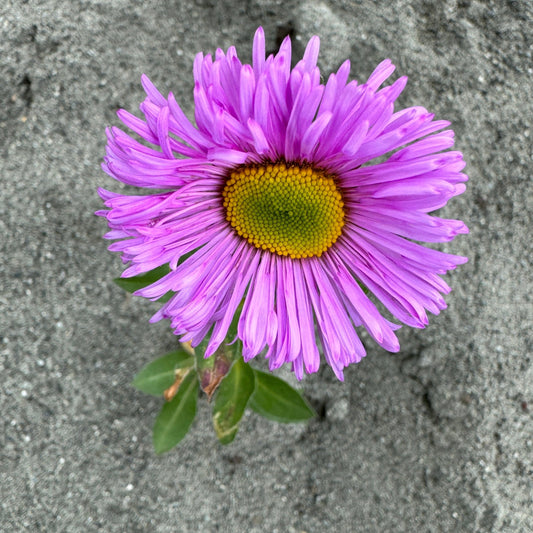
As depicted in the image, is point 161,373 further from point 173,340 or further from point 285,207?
point 285,207

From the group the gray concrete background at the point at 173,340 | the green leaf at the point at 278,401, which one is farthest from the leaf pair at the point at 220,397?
the gray concrete background at the point at 173,340

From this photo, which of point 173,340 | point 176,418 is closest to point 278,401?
point 176,418

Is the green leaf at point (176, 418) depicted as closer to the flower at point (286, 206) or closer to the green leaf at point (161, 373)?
the green leaf at point (161, 373)

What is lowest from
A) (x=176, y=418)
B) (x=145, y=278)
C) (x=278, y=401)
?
(x=176, y=418)

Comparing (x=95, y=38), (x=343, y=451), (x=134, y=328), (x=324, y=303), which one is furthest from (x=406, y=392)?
(x=95, y=38)

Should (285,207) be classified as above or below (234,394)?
above

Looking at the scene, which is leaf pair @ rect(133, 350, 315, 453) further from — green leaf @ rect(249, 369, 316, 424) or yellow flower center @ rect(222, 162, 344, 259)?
yellow flower center @ rect(222, 162, 344, 259)

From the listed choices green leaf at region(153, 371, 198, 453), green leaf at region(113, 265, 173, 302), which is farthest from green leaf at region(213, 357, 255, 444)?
green leaf at region(113, 265, 173, 302)
